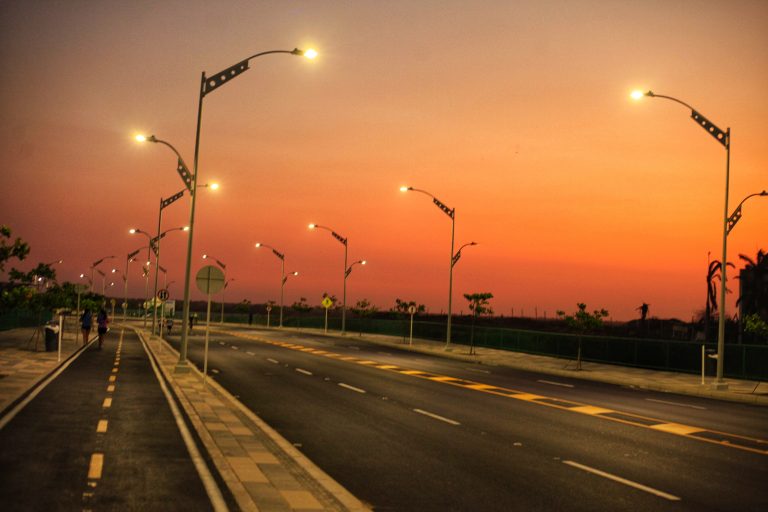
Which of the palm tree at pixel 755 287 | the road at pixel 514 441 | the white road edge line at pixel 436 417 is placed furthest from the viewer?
the palm tree at pixel 755 287

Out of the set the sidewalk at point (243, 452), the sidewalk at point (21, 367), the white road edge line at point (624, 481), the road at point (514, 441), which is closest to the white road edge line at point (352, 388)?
the road at point (514, 441)

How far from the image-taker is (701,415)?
1884cm

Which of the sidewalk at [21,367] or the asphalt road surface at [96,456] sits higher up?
the asphalt road surface at [96,456]

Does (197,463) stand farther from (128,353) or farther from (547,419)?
(128,353)

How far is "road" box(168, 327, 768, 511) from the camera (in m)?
9.37

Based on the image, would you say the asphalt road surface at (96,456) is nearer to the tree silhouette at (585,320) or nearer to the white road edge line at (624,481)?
the white road edge line at (624,481)

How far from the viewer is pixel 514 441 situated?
1346 cm

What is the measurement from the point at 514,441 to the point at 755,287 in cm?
7053

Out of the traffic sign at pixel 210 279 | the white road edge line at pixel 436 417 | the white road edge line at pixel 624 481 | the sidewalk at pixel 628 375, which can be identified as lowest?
the sidewalk at pixel 628 375

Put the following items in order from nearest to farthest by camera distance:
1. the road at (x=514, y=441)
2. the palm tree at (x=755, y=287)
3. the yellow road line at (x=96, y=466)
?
the road at (x=514, y=441)
the yellow road line at (x=96, y=466)
the palm tree at (x=755, y=287)

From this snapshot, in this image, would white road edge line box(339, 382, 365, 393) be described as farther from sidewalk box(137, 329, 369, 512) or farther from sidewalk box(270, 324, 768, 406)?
sidewalk box(270, 324, 768, 406)

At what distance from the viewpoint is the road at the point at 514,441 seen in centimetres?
937

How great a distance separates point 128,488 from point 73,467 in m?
1.60

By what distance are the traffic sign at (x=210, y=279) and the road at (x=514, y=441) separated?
119 inches
